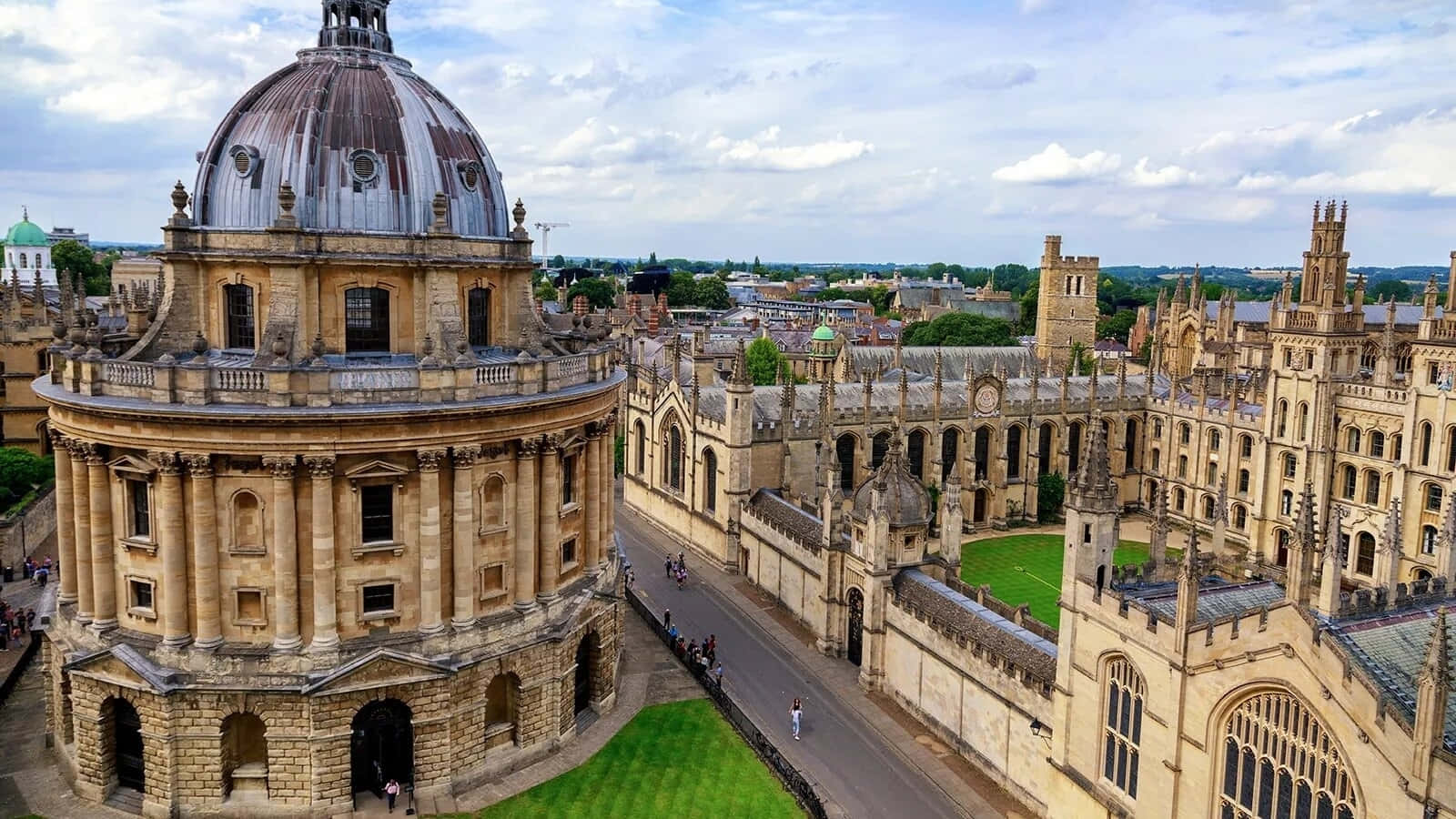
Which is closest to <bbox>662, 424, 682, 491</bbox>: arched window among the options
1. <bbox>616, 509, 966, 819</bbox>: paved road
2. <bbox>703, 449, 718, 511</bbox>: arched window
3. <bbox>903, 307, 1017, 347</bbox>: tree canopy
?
<bbox>703, 449, 718, 511</bbox>: arched window

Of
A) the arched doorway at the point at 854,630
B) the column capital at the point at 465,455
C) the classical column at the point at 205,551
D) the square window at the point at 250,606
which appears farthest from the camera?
the arched doorway at the point at 854,630

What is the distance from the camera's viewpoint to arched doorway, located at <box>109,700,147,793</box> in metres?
30.7

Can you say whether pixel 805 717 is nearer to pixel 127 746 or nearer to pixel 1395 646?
pixel 1395 646

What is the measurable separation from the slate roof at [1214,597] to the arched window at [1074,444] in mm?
42148

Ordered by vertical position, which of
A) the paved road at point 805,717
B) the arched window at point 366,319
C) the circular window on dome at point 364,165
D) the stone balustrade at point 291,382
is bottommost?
the paved road at point 805,717

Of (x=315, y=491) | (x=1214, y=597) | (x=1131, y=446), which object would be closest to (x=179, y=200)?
(x=315, y=491)

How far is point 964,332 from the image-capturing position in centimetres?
11544

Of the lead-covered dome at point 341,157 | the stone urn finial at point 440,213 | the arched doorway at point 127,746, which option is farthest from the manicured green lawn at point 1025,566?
the arched doorway at point 127,746

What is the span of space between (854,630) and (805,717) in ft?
19.9

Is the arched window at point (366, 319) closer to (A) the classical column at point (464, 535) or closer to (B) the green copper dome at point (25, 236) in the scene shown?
(A) the classical column at point (464, 535)

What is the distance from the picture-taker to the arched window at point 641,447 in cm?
6525

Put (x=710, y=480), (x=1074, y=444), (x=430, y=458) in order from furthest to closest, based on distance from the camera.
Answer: (x=1074, y=444) < (x=710, y=480) < (x=430, y=458)

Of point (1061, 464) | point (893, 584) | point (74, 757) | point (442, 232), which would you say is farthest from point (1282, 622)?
point (1061, 464)

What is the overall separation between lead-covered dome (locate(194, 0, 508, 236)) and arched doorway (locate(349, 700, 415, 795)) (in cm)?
1471
